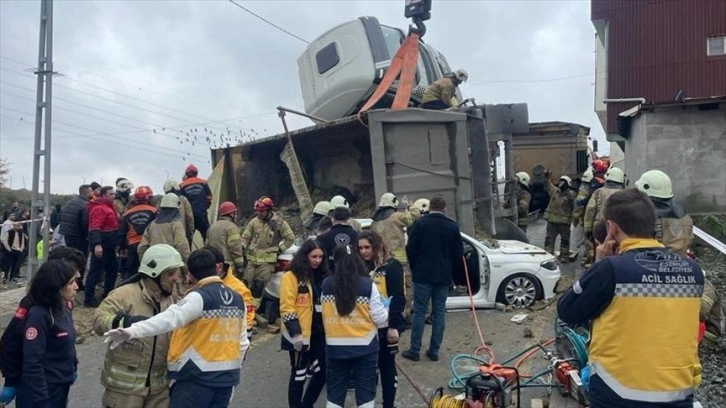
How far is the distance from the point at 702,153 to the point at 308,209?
25.5 feet

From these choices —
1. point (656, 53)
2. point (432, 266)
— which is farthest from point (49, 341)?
point (656, 53)

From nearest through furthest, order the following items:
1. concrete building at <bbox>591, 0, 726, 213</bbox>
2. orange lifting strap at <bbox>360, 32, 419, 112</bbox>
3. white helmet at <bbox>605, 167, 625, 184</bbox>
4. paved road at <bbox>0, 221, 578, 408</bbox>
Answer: paved road at <bbox>0, 221, 578, 408</bbox>, white helmet at <bbox>605, 167, 625, 184</bbox>, orange lifting strap at <bbox>360, 32, 419, 112</bbox>, concrete building at <bbox>591, 0, 726, 213</bbox>

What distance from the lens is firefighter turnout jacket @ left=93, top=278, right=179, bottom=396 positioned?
3.60 meters

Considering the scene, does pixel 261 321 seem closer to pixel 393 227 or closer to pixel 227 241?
pixel 227 241

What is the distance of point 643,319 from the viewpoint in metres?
2.83

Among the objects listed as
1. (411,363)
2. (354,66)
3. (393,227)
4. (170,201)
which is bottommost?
(411,363)

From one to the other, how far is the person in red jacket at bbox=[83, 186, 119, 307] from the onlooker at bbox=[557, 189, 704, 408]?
7128 mm

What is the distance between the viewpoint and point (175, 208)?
777 centimetres

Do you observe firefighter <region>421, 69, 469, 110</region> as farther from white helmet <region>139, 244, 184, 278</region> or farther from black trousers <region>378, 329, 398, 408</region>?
white helmet <region>139, 244, 184, 278</region>

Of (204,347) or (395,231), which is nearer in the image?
(204,347)

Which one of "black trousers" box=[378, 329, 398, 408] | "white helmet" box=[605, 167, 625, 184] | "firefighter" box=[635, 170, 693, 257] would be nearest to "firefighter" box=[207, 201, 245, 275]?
"black trousers" box=[378, 329, 398, 408]

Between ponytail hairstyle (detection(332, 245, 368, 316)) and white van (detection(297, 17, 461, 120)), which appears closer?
ponytail hairstyle (detection(332, 245, 368, 316))

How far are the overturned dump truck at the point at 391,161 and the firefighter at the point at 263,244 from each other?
1857 mm

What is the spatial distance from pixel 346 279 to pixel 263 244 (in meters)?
3.57
